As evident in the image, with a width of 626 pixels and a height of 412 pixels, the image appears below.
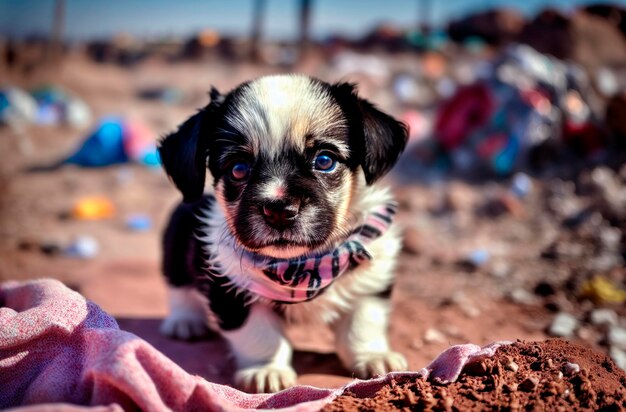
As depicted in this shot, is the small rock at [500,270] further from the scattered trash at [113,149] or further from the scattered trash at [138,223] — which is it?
the scattered trash at [113,149]

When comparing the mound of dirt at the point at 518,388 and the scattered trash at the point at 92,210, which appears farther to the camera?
the scattered trash at the point at 92,210

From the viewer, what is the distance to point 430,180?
7789 mm

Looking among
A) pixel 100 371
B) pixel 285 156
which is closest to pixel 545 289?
pixel 285 156

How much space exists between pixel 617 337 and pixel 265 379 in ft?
7.98

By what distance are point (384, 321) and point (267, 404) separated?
2.97 ft

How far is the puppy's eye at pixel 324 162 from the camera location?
272cm

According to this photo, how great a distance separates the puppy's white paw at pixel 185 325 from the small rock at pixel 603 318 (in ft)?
8.79

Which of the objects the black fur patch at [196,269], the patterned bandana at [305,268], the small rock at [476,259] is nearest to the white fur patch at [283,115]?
the patterned bandana at [305,268]

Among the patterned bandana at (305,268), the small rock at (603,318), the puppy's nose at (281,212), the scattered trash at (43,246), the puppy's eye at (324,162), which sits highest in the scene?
the puppy's eye at (324,162)

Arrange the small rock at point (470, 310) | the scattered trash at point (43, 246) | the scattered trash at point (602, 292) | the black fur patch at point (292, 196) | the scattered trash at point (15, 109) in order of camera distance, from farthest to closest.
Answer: the scattered trash at point (15, 109) → the scattered trash at point (43, 246) → the scattered trash at point (602, 292) → the small rock at point (470, 310) → the black fur patch at point (292, 196)

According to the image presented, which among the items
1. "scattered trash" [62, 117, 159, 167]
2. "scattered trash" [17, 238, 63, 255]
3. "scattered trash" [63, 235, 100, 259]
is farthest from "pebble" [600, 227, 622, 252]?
"scattered trash" [62, 117, 159, 167]

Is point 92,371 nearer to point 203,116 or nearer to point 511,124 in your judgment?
point 203,116

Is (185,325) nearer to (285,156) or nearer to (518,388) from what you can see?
(285,156)

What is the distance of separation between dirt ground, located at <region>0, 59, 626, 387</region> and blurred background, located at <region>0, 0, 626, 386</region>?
0.08ft
